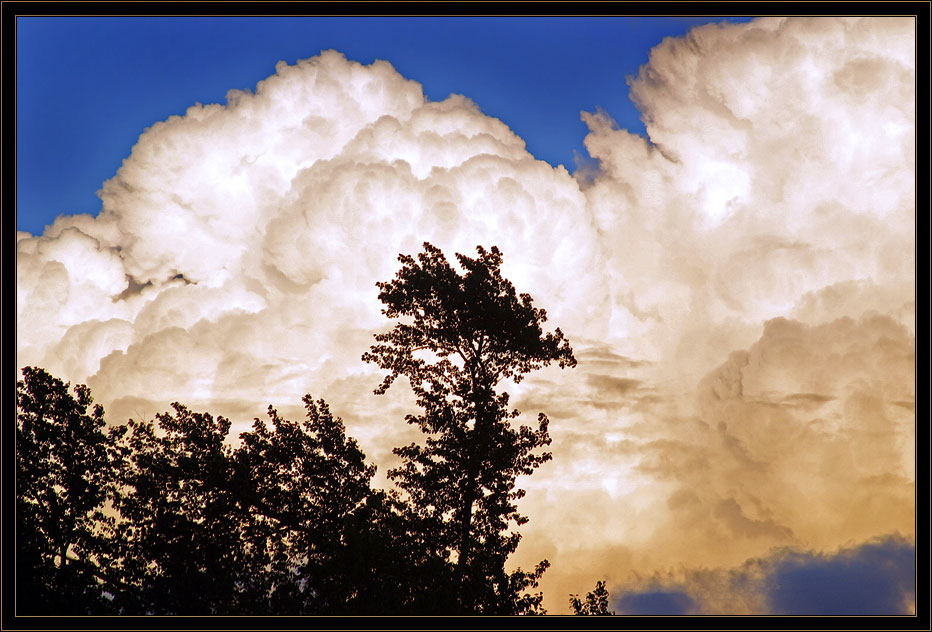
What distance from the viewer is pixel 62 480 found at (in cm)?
2281

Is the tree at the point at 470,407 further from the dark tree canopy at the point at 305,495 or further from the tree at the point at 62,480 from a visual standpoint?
the tree at the point at 62,480

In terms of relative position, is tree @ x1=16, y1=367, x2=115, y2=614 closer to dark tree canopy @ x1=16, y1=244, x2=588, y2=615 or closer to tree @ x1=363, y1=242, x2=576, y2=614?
dark tree canopy @ x1=16, y1=244, x2=588, y2=615

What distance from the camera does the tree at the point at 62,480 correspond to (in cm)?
2120

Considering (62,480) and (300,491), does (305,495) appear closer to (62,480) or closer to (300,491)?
(300,491)

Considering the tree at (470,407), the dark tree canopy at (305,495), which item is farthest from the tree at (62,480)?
the tree at (470,407)

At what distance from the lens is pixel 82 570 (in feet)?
70.9

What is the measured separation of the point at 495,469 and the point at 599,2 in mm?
12661

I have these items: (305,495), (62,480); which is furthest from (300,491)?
(62,480)

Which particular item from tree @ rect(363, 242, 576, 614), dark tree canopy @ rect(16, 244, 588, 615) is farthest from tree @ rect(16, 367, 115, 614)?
tree @ rect(363, 242, 576, 614)

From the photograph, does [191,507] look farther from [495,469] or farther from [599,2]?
[599,2]

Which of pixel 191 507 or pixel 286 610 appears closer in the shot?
pixel 286 610

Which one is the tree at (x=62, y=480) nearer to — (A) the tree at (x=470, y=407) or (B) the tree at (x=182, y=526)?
(B) the tree at (x=182, y=526)

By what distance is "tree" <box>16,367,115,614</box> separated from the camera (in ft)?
69.6

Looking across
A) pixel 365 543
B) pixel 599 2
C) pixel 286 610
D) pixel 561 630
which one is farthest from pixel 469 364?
pixel 599 2
